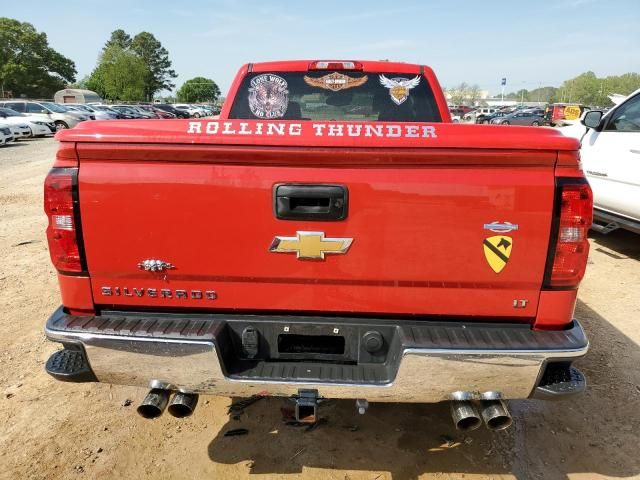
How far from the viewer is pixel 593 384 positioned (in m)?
3.53

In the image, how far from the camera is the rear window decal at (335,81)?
3848 millimetres

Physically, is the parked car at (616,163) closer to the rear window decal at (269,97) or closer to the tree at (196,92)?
the rear window decal at (269,97)

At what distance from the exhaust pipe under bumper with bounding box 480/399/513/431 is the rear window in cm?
233

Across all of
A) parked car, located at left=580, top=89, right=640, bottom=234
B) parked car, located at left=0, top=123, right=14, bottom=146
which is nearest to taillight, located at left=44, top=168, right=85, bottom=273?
parked car, located at left=580, top=89, right=640, bottom=234

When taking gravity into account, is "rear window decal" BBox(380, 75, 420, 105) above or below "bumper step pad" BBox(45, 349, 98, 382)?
above

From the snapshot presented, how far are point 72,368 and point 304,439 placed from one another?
1381 mm

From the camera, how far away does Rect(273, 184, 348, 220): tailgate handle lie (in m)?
2.08

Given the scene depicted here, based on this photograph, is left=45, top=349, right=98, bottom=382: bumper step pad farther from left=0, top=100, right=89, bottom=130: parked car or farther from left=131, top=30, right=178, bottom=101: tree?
left=131, top=30, right=178, bottom=101: tree

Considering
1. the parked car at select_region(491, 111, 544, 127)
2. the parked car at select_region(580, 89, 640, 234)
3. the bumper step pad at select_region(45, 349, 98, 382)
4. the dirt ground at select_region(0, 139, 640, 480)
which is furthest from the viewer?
the parked car at select_region(491, 111, 544, 127)

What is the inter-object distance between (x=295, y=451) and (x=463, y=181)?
183 centimetres

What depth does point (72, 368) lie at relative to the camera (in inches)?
90.6

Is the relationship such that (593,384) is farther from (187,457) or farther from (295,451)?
(187,457)

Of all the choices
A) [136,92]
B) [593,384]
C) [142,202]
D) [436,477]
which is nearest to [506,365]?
[436,477]

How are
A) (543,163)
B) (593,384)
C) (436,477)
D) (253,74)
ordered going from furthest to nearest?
(253,74) < (593,384) < (436,477) < (543,163)
